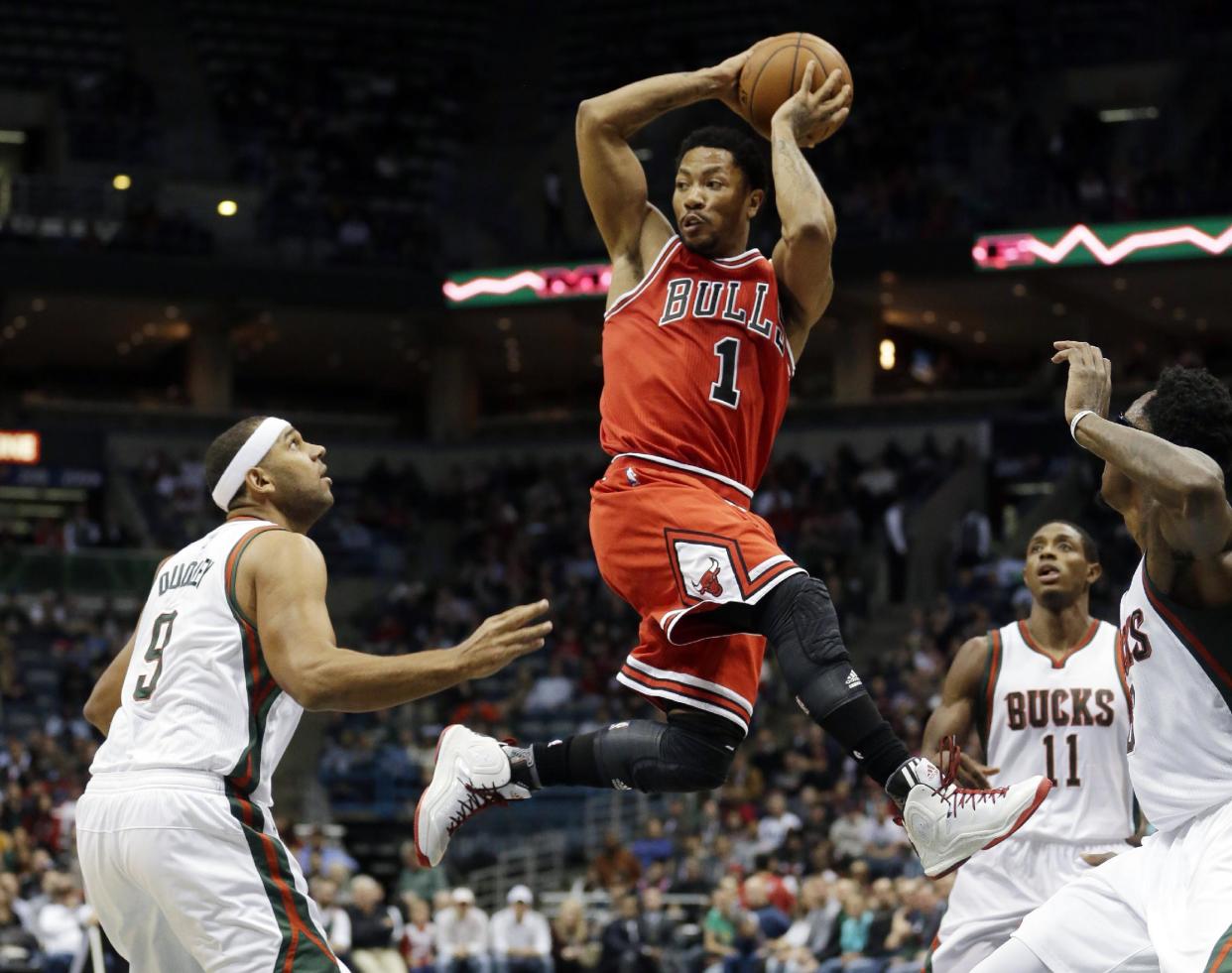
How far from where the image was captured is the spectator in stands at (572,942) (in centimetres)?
1508

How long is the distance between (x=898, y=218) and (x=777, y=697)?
968 cm

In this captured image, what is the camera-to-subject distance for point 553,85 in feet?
115

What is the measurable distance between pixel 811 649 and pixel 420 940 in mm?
10513

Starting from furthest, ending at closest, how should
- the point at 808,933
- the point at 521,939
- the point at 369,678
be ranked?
1. the point at 521,939
2. the point at 808,933
3. the point at 369,678

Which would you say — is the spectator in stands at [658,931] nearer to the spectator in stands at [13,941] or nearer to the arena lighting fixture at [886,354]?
the spectator in stands at [13,941]

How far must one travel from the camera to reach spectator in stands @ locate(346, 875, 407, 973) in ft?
48.6

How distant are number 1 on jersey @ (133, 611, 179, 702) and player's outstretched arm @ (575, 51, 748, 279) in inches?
79.9

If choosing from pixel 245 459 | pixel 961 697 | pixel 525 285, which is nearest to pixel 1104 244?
pixel 525 285

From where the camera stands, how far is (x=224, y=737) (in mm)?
5520

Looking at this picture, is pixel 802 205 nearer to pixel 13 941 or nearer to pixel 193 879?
pixel 193 879

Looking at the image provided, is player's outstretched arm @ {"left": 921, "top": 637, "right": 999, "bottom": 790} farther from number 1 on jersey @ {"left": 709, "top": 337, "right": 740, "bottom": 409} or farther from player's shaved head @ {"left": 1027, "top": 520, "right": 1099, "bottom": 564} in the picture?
number 1 on jersey @ {"left": 709, "top": 337, "right": 740, "bottom": 409}

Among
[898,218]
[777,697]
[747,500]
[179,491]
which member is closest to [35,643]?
[179,491]

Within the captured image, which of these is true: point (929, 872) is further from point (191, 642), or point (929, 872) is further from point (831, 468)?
point (831, 468)

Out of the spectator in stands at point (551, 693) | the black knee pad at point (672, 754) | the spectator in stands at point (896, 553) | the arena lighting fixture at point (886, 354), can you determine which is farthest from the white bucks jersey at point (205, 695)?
the arena lighting fixture at point (886, 354)
